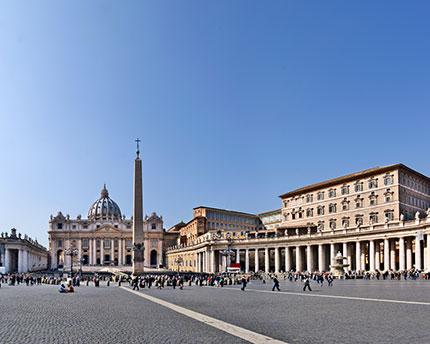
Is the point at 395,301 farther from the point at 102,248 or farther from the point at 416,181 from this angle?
the point at 102,248

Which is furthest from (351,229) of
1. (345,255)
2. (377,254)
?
(377,254)

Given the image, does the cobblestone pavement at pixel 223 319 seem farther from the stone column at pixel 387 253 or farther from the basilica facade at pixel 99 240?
the basilica facade at pixel 99 240

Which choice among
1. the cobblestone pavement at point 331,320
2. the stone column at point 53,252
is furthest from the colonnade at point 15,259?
the cobblestone pavement at point 331,320

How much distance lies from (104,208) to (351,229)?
128551 millimetres

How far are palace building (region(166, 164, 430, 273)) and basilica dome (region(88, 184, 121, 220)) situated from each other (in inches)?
3538

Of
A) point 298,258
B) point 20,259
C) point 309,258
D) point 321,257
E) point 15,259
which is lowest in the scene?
point 15,259

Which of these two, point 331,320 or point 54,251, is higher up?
point 331,320

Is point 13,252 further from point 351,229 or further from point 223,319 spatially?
point 223,319

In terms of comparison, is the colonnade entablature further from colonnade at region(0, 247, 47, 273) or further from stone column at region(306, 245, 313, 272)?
colonnade at region(0, 247, 47, 273)

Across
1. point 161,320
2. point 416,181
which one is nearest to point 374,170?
point 416,181

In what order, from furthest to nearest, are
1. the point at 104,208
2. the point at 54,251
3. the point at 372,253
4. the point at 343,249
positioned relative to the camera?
the point at 104,208 → the point at 54,251 → the point at 343,249 → the point at 372,253

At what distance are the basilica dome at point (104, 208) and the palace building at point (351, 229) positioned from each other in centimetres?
8986

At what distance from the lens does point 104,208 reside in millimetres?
177750

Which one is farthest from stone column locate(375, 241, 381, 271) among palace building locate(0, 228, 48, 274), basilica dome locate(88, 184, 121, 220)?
basilica dome locate(88, 184, 121, 220)
